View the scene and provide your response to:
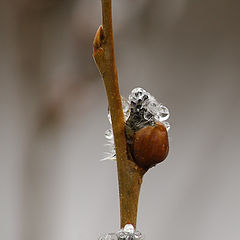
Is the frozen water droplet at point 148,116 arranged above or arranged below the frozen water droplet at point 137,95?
below

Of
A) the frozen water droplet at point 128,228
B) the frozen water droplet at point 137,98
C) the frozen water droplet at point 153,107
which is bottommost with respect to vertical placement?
the frozen water droplet at point 128,228

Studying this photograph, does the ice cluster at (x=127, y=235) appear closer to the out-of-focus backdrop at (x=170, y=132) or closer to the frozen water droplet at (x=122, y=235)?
the frozen water droplet at (x=122, y=235)

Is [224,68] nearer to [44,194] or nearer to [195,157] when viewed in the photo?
[195,157]

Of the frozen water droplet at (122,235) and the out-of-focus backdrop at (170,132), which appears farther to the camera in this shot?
the out-of-focus backdrop at (170,132)

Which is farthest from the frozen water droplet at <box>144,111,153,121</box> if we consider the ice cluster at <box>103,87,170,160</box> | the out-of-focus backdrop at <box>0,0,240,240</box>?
the out-of-focus backdrop at <box>0,0,240,240</box>

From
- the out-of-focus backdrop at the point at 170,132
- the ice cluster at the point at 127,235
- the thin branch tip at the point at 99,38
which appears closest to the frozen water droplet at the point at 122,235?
the ice cluster at the point at 127,235

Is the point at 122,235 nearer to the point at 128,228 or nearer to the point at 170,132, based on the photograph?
the point at 128,228

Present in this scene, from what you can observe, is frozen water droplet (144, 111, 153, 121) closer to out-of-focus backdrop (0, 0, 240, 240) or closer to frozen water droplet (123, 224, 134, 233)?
frozen water droplet (123, 224, 134, 233)

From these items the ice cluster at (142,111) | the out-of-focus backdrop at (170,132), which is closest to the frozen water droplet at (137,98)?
the ice cluster at (142,111)
